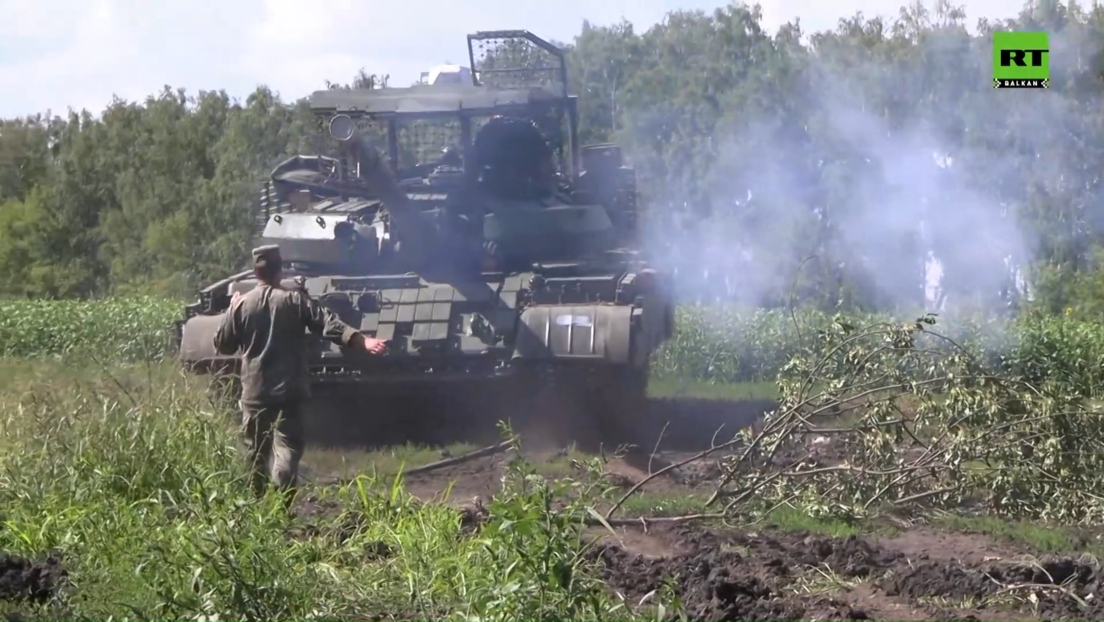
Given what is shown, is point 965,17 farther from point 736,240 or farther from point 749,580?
point 749,580

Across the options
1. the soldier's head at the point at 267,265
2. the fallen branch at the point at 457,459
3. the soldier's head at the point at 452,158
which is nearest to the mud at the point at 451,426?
the fallen branch at the point at 457,459

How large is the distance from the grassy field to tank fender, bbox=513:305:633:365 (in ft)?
2.63

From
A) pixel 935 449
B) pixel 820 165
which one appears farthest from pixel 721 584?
pixel 820 165

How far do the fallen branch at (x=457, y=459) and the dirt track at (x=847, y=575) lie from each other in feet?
8.57

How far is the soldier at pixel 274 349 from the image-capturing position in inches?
303

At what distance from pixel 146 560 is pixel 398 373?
5.67m

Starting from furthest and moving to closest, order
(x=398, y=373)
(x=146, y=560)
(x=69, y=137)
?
(x=69, y=137) < (x=398, y=373) < (x=146, y=560)

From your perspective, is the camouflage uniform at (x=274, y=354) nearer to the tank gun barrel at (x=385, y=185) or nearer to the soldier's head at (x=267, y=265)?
the soldier's head at (x=267, y=265)

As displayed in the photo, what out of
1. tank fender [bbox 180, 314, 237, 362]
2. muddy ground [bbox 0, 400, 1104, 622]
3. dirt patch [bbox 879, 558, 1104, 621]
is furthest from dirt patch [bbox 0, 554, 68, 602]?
tank fender [bbox 180, 314, 237, 362]

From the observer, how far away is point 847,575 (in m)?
6.57

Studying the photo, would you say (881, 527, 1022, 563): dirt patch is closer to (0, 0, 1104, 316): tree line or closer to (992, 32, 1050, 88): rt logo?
(0, 0, 1104, 316): tree line

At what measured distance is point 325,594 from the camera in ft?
18.0

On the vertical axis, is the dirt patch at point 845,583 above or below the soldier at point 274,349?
below

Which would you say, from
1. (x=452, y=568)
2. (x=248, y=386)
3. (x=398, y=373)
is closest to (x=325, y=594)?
(x=452, y=568)
